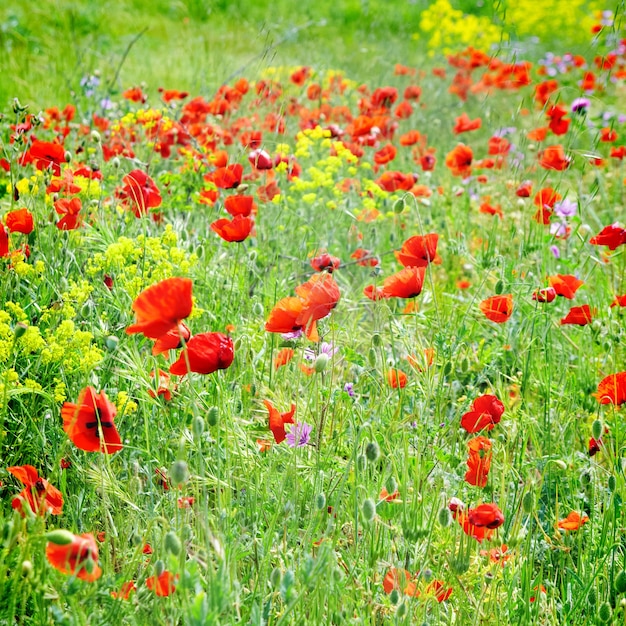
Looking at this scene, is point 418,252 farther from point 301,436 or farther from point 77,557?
point 77,557

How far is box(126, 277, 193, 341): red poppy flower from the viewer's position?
49.3 inches

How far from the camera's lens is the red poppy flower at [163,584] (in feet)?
3.77

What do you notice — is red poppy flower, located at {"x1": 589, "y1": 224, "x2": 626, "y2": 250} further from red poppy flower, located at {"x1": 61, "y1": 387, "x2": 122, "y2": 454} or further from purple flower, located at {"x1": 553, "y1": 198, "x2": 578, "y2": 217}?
red poppy flower, located at {"x1": 61, "y1": 387, "x2": 122, "y2": 454}

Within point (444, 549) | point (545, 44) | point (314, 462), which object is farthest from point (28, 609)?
point (545, 44)

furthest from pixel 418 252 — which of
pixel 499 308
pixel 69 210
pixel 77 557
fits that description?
pixel 77 557

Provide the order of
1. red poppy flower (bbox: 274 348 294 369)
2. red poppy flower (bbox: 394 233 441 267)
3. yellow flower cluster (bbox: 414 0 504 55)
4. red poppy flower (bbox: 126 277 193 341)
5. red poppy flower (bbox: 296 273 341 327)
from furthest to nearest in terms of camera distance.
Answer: yellow flower cluster (bbox: 414 0 504 55)
red poppy flower (bbox: 274 348 294 369)
red poppy flower (bbox: 394 233 441 267)
red poppy flower (bbox: 296 273 341 327)
red poppy flower (bbox: 126 277 193 341)

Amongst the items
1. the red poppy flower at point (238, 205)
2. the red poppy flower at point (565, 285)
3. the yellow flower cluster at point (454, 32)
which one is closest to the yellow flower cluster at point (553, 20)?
the yellow flower cluster at point (454, 32)

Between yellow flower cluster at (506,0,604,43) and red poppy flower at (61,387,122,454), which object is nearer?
red poppy flower at (61,387,122,454)

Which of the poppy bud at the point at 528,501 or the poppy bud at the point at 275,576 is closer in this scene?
the poppy bud at the point at 275,576

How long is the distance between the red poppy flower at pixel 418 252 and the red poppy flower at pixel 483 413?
0.34m

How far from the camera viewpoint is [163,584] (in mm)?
1171

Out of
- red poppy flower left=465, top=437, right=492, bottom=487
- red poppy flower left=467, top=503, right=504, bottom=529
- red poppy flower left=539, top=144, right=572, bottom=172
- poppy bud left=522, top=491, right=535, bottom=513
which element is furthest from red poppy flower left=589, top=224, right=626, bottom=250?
red poppy flower left=467, top=503, right=504, bottom=529

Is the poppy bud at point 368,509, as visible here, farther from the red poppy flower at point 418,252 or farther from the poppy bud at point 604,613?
the red poppy flower at point 418,252

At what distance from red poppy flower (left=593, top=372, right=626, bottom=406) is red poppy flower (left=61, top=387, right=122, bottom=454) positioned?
1.03m
